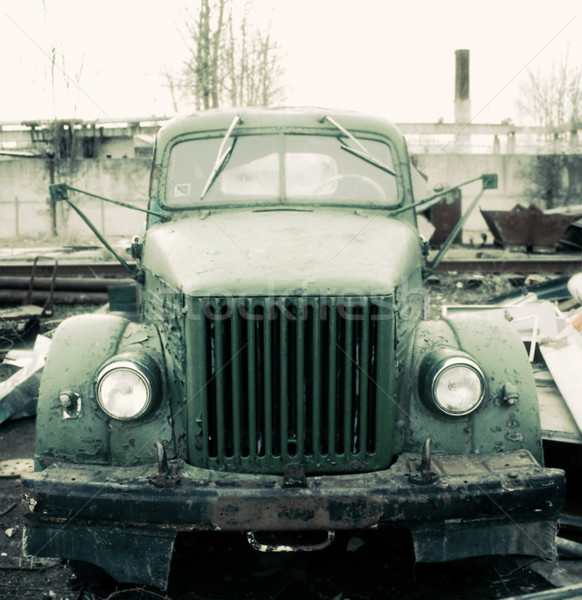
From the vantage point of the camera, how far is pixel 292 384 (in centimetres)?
275

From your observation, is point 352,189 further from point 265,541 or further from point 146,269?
point 265,541

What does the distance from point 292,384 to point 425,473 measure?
0.62 metres

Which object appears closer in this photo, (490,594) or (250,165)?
(490,594)

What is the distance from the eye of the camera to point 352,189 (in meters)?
4.14

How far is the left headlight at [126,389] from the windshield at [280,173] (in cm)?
150

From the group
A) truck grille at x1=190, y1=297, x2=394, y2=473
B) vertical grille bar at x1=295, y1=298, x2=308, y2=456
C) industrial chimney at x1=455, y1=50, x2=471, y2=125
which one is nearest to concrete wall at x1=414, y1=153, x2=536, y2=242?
industrial chimney at x1=455, y1=50, x2=471, y2=125

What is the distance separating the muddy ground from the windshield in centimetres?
193

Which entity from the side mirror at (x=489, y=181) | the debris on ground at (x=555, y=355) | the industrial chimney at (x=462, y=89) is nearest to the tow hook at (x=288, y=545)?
the debris on ground at (x=555, y=355)

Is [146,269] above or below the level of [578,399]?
above

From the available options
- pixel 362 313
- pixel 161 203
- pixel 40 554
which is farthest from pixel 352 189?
pixel 40 554

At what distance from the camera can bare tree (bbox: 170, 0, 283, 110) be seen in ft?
75.3

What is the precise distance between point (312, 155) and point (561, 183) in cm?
1956

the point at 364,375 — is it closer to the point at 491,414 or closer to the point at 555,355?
the point at 491,414

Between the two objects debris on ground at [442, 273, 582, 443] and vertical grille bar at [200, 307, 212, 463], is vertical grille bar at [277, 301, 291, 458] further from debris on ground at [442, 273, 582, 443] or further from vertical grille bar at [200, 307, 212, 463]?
debris on ground at [442, 273, 582, 443]
